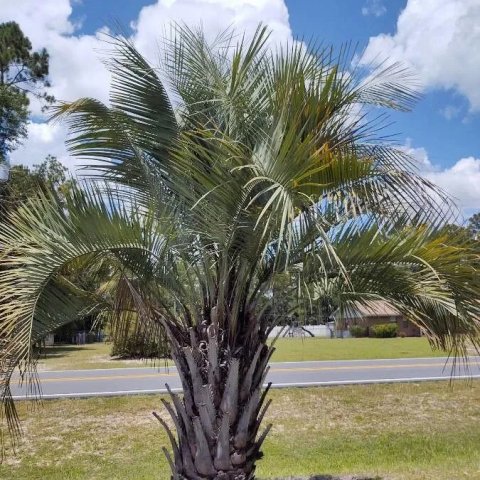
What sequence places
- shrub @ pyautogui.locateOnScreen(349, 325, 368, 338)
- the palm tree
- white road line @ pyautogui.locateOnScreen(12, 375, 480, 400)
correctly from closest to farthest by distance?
the palm tree → white road line @ pyautogui.locateOnScreen(12, 375, 480, 400) → shrub @ pyautogui.locateOnScreen(349, 325, 368, 338)

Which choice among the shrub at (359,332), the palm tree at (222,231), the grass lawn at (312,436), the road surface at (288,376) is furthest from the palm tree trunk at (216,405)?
the shrub at (359,332)

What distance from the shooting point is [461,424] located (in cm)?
1130

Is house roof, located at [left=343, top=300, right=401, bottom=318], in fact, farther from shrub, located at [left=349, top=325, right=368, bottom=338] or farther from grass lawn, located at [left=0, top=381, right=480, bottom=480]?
shrub, located at [left=349, top=325, right=368, bottom=338]

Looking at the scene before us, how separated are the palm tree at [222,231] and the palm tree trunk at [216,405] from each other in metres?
0.01

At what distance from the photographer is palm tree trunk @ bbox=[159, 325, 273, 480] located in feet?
17.2

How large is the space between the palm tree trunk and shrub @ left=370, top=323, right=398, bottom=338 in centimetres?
3101

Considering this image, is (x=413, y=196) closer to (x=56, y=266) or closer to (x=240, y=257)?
(x=240, y=257)

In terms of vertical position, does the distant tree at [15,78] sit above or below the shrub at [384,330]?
above

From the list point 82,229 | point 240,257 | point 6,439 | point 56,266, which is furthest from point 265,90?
point 6,439

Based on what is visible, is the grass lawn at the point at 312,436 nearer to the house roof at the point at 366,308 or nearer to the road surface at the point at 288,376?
the road surface at the point at 288,376

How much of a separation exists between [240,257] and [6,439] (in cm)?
732

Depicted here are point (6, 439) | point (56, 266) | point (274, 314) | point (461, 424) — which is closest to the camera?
point (56, 266)

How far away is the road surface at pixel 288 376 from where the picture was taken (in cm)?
1311

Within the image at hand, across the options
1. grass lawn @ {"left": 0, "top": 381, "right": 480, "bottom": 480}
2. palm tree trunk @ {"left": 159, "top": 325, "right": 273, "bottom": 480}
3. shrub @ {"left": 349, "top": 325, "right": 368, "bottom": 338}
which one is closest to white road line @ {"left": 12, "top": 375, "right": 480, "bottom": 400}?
grass lawn @ {"left": 0, "top": 381, "right": 480, "bottom": 480}
